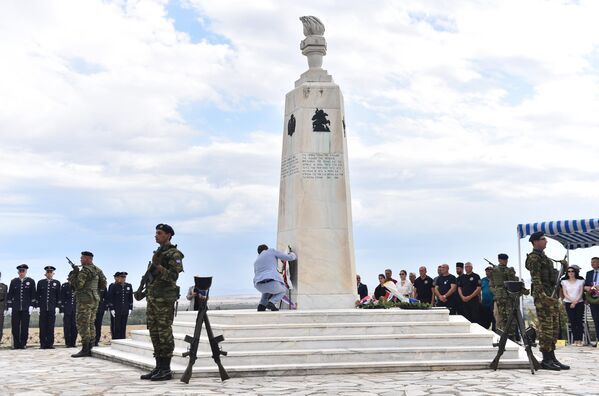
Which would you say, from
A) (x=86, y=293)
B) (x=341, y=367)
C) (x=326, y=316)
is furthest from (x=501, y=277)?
(x=86, y=293)

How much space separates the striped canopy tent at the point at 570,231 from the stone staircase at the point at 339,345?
5049 millimetres

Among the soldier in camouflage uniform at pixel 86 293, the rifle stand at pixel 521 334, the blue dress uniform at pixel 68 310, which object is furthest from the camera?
the blue dress uniform at pixel 68 310

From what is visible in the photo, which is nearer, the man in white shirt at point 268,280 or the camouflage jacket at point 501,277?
the man in white shirt at point 268,280

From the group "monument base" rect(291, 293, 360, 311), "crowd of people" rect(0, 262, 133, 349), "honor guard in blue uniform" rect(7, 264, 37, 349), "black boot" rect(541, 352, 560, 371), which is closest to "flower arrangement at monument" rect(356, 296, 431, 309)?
"monument base" rect(291, 293, 360, 311)

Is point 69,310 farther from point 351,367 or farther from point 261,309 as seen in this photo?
point 351,367

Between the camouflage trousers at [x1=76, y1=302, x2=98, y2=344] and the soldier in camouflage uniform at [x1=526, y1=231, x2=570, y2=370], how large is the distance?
8.40 metres

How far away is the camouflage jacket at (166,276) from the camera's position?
9070mm

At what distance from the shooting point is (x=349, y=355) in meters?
10.2

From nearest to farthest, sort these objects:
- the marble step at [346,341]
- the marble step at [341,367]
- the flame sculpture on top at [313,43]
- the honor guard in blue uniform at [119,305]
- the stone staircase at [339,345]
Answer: the marble step at [341,367] < the stone staircase at [339,345] < the marble step at [346,341] < the flame sculpture on top at [313,43] < the honor guard in blue uniform at [119,305]

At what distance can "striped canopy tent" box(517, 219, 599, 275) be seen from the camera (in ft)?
51.0

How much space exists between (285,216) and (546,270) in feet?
18.6

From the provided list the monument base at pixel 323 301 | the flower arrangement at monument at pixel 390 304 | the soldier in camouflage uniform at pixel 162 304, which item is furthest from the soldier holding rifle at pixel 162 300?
the flower arrangement at monument at pixel 390 304

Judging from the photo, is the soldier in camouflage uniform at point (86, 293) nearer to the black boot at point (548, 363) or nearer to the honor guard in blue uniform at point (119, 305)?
the honor guard in blue uniform at point (119, 305)

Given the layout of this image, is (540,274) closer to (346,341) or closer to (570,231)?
(346,341)
